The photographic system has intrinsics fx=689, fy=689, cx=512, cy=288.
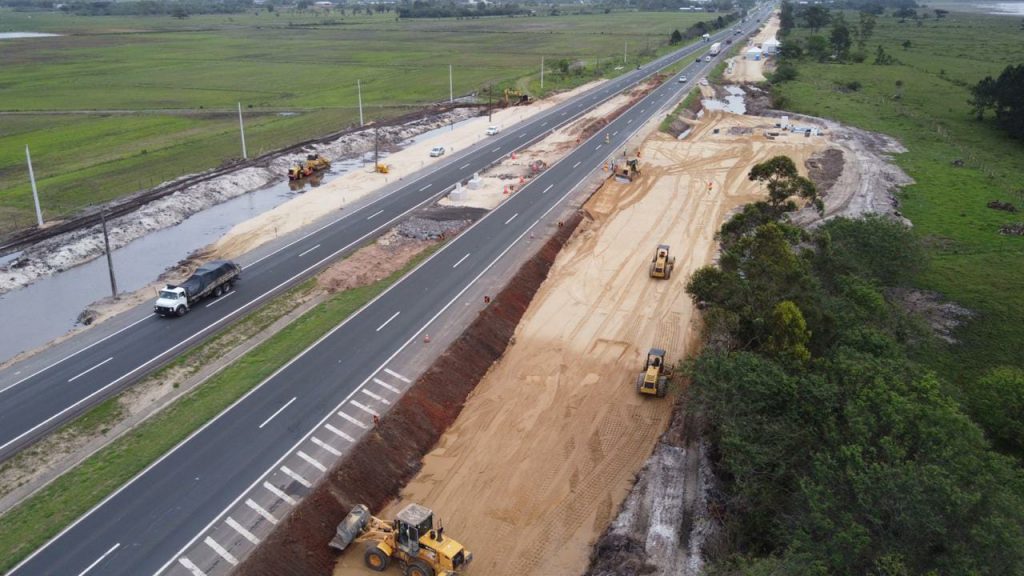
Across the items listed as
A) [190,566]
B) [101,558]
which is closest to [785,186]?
[190,566]

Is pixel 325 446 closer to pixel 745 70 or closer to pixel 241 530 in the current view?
pixel 241 530

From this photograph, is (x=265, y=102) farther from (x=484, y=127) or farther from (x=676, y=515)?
(x=676, y=515)

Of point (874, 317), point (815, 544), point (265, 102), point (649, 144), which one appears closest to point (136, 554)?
point (815, 544)

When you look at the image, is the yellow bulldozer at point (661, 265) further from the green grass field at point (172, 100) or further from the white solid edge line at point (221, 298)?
the green grass field at point (172, 100)

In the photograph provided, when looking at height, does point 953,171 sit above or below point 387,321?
above

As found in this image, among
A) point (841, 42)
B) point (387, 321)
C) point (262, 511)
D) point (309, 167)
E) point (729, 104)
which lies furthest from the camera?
point (841, 42)
